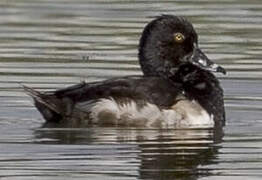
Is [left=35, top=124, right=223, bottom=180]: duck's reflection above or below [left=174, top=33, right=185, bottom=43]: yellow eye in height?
below

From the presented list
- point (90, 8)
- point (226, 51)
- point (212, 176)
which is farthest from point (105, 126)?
point (90, 8)

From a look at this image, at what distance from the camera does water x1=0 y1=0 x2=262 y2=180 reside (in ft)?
36.9

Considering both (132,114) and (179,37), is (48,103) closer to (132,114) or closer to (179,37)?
(132,114)

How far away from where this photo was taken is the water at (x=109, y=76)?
1125 centimetres

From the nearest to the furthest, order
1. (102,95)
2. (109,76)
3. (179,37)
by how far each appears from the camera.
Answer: (102,95)
(179,37)
(109,76)

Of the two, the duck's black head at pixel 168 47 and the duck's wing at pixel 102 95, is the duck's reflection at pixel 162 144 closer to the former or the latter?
the duck's wing at pixel 102 95

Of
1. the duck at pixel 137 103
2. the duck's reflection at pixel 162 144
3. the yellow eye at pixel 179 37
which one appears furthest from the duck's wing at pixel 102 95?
the yellow eye at pixel 179 37

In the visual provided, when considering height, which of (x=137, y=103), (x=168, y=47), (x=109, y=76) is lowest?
(x=109, y=76)

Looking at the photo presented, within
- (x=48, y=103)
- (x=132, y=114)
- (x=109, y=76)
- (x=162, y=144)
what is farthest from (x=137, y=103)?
(x=109, y=76)

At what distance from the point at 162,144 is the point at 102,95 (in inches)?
41.6

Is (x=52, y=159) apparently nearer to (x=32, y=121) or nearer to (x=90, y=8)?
(x=32, y=121)

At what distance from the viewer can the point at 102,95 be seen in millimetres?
13188

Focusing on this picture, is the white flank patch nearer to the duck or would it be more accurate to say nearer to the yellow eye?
the duck

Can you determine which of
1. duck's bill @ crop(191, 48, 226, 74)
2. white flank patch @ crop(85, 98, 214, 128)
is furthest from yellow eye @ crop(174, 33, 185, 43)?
white flank patch @ crop(85, 98, 214, 128)
